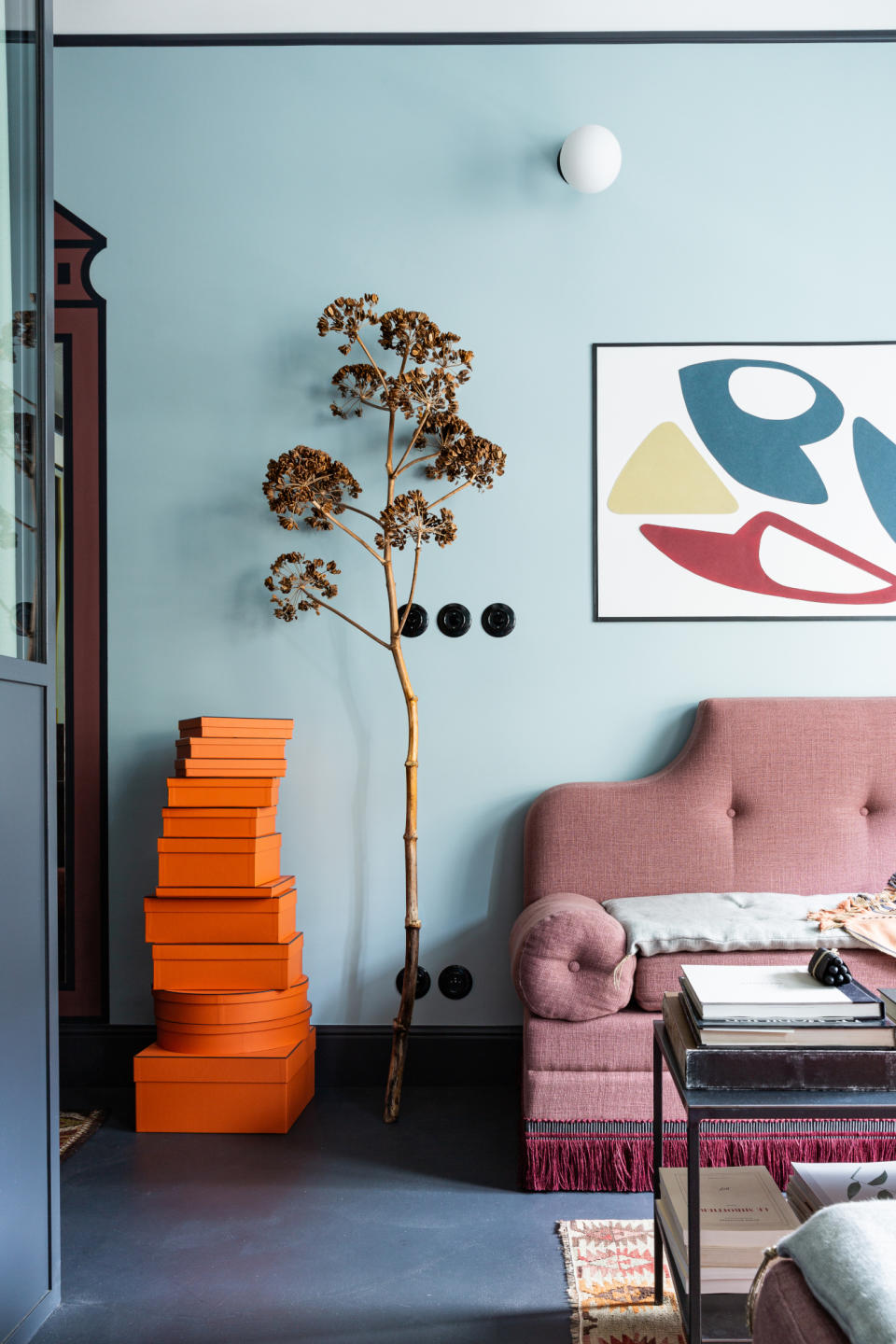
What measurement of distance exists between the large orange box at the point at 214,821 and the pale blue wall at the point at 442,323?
1.33 feet

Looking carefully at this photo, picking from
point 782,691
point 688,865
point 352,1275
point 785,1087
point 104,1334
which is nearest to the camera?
point 785,1087

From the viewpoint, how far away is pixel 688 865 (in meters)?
2.83

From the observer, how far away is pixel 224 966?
265cm

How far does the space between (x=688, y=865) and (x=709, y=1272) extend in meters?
1.46

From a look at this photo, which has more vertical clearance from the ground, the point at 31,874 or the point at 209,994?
the point at 31,874

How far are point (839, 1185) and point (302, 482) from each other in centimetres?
208

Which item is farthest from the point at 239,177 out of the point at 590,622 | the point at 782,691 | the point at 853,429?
the point at 782,691

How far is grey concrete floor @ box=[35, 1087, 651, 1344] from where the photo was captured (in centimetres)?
173

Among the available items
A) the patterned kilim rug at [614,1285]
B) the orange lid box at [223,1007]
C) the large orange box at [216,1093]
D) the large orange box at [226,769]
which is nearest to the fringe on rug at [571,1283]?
the patterned kilim rug at [614,1285]

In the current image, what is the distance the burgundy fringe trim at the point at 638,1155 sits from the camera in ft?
7.24

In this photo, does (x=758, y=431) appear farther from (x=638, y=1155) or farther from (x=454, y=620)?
(x=638, y=1155)

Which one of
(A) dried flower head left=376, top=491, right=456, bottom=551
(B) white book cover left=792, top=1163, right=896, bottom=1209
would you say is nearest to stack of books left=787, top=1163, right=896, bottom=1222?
(B) white book cover left=792, top=1163, right=896, bottom=1209

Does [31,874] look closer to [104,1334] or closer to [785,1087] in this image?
[104,1334]

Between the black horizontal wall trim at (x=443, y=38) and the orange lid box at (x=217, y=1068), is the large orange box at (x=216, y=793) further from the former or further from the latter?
the black horizontal wall trim at (x=443, y=38)
